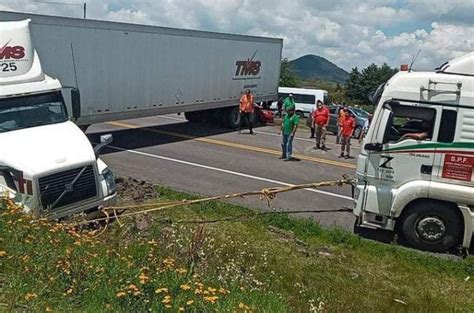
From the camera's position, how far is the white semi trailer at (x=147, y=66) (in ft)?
53.3

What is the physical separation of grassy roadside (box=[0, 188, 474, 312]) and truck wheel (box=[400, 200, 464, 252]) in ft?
1.56

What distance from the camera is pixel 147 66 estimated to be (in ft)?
65.3

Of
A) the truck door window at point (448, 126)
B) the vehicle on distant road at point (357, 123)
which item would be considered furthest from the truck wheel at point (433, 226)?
the vehicle on distant road at point (357, 123)

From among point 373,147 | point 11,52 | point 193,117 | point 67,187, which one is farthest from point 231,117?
point 67,187

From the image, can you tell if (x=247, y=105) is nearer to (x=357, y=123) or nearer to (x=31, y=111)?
(x=357, y=123)

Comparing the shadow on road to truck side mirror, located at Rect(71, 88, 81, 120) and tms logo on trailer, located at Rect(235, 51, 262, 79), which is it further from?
truck side mirror, located at Rect(71, 88, 81, 120)

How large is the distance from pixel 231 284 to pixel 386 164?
512 cm

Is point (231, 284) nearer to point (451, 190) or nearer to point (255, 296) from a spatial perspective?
point (255, 296)

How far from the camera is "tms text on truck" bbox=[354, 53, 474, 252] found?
9695 millimetres

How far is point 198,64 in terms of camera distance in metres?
22.7

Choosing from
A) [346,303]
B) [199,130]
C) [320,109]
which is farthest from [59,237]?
[199,130]

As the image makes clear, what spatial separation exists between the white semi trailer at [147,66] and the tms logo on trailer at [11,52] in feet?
12.7

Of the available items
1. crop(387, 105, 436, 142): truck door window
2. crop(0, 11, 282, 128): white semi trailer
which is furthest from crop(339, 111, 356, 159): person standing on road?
crop(387, 105, 436, 142): truck door window

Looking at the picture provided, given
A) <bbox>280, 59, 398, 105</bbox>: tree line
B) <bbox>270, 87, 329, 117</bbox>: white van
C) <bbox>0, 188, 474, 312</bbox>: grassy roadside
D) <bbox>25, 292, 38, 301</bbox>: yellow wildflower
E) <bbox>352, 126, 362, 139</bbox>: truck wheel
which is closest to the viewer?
<bbox>25, 292, 38, 301</bbox>: yellow wildflower
